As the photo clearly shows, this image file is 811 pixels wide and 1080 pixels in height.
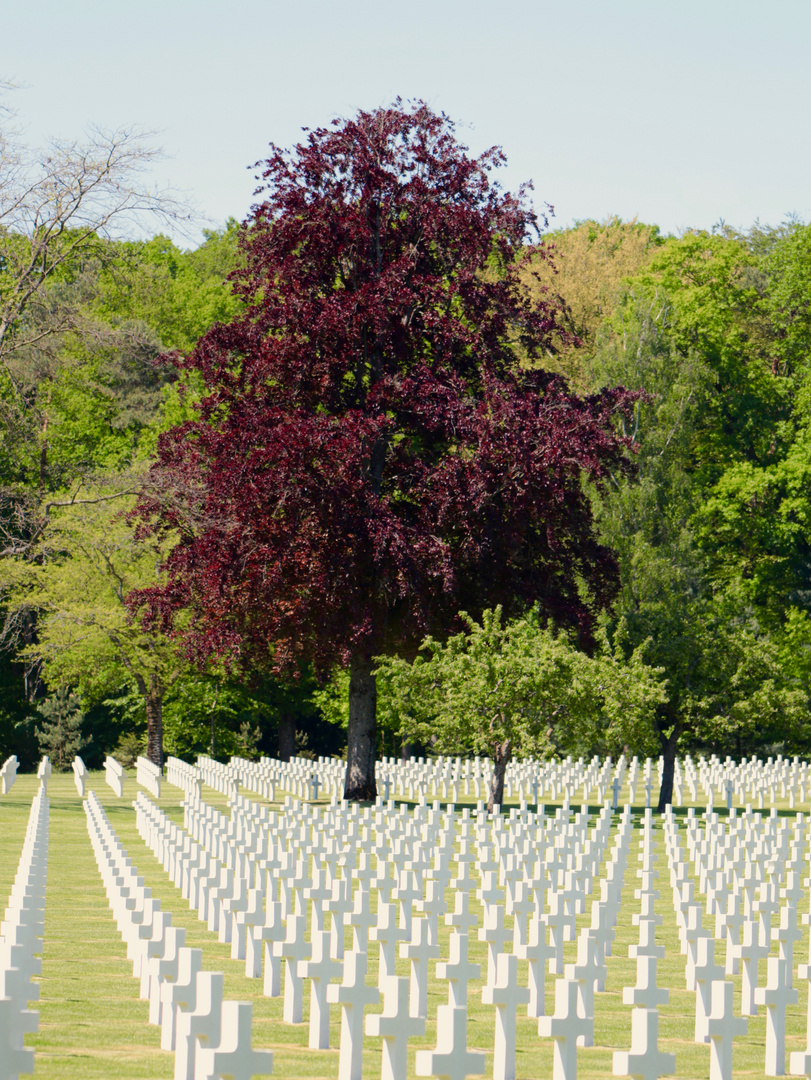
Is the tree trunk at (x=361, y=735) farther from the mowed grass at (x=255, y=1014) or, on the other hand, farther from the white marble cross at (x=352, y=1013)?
the white marble cross at (x=352, y=1013)

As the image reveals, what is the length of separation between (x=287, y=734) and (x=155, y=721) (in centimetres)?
958

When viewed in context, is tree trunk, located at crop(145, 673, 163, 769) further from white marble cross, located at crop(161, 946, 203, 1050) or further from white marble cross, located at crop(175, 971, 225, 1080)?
white marble cross, located at crop(175, 971, 225, 1080)

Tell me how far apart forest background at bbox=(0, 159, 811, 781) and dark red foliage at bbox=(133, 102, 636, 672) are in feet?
5.80

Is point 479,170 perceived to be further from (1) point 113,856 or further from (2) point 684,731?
(1) point 113,856

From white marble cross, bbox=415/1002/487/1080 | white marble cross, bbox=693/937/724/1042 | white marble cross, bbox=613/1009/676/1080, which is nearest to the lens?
white marble cross, bbox=415/1002/487/1080

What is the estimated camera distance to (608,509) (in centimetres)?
3738

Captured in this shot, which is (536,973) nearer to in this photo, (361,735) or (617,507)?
(361,735)

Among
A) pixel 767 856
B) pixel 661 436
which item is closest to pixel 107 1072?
pixel 767 856

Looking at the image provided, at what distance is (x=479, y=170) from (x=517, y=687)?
11107mm

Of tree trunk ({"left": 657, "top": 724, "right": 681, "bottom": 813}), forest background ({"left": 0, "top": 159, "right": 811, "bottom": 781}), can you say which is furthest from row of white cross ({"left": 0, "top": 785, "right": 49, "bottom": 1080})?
tree trunk ({"left": 657, "top": 724, "right": 681, "bottom": 813})

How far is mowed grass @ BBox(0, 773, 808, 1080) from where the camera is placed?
19.8 feet

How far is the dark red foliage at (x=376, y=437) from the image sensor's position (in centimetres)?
2619

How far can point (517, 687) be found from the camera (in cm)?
2453

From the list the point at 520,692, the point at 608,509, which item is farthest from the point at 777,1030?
the point at 608,509
